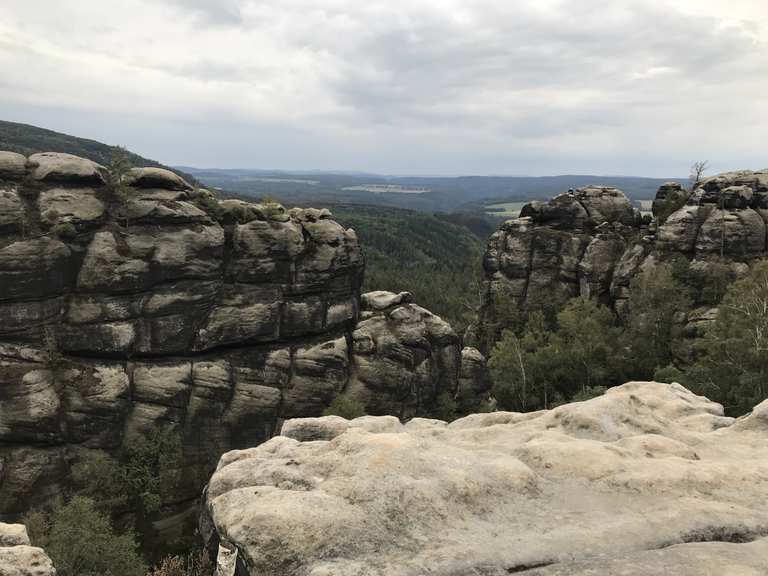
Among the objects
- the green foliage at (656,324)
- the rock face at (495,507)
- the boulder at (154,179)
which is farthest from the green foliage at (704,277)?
the boulder at (154,179)

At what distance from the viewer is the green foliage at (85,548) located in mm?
30172

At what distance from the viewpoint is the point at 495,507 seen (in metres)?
13.4

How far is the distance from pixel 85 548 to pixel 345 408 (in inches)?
1077

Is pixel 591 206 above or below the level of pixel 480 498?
above

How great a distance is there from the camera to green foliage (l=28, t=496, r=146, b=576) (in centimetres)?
3017

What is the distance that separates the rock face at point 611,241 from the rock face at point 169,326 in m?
31.2

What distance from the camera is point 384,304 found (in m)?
67.0

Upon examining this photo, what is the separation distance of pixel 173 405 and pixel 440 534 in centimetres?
4717

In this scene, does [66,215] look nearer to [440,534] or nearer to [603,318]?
[440,534]

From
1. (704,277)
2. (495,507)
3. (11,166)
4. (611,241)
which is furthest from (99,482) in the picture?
(611,241)

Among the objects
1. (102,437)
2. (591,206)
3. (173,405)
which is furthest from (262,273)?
(591,206)

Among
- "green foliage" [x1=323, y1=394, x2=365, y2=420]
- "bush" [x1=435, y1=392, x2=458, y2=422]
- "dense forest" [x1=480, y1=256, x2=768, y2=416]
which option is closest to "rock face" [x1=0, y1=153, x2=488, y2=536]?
"bush" [x1=435, y1=392, x2=458, y2=422]

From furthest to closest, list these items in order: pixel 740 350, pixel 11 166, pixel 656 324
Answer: pixel 656 324
pixel 11 166
pixel 740 350

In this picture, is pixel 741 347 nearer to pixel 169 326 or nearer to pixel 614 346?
pixel 614 346
